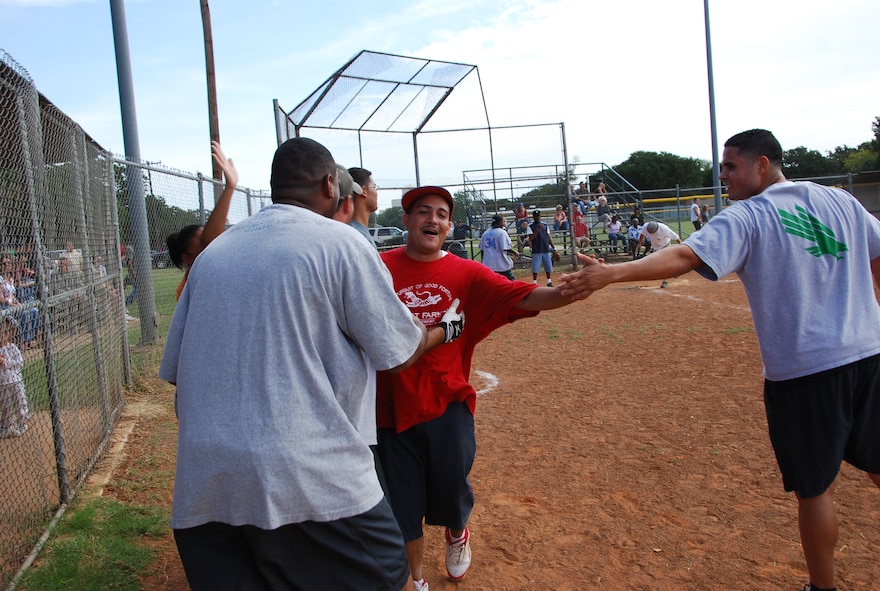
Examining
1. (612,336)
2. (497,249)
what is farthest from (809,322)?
(497,249)

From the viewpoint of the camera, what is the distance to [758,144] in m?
3.15

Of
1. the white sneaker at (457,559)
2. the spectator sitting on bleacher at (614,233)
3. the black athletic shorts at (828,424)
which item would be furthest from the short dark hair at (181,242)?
the spectator sitting on bleacher at (614,233)

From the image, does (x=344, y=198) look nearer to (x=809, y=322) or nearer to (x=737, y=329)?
(x=809, y=322)

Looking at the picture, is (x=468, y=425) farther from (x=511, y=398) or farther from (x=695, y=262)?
(x=511, y=398)

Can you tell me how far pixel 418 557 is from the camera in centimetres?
331

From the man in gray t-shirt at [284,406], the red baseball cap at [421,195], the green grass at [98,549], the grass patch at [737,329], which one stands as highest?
the red baseball cap at [421,195]

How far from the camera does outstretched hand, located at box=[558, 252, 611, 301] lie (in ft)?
10.0

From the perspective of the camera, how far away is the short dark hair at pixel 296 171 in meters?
2.06

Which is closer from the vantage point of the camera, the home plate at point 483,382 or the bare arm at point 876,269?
the bare arm at point 876,269

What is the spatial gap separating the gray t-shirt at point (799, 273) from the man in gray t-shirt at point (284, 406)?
172 centimetres

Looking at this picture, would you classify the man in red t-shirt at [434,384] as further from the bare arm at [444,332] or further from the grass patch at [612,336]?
the grass patch at [612,336]

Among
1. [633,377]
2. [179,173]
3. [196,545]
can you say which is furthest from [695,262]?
[179,173]

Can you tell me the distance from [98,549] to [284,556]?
248 cm

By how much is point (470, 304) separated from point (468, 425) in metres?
0.59
